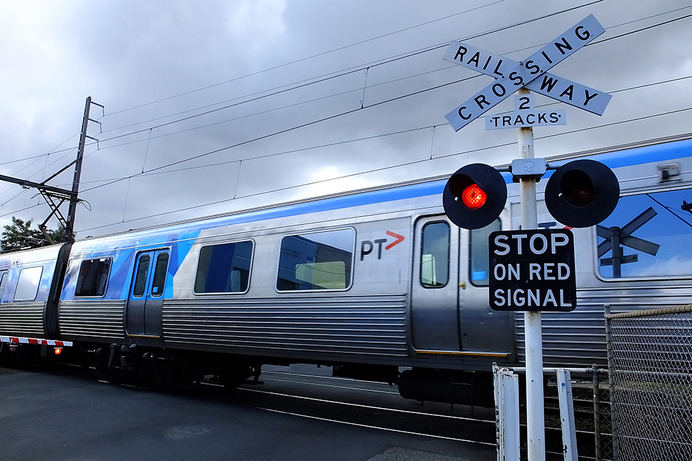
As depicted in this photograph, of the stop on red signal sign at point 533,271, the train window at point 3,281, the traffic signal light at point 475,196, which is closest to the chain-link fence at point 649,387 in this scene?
the stop on red signal sign at point 533,271

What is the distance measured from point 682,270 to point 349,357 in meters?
3.97

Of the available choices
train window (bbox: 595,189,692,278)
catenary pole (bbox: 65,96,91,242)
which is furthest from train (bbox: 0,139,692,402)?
catenary pole (bbox: 65,96,91,242)

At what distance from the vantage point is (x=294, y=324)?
721cm

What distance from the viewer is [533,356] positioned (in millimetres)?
3434

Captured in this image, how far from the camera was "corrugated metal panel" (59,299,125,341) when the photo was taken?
33.3ft

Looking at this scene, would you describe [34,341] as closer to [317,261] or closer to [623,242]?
[317,261]

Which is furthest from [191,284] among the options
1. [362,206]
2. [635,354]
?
[635,354]

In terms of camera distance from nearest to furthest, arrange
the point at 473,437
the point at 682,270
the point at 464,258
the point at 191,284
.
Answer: the point at 682,270 < the point at 464,258 < the point at 473,437 < the point at 191,284

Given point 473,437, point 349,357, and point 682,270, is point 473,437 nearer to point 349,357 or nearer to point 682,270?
point 349,357

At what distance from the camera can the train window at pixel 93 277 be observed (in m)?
10.8

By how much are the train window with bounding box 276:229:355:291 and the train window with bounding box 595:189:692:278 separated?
3.15 metres

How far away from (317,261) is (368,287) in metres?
1.00

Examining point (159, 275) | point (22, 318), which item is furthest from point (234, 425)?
point (22, 318)

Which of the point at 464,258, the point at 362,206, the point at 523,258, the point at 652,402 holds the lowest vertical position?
the point at 652,402
